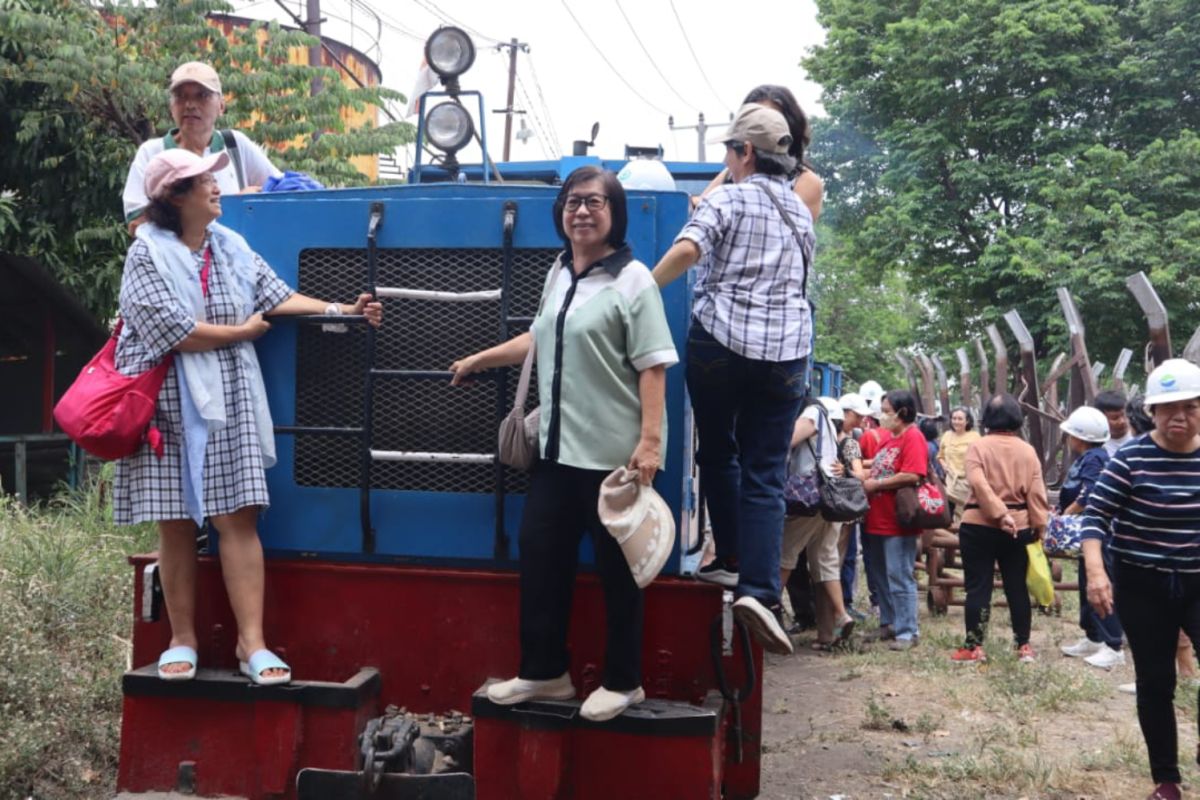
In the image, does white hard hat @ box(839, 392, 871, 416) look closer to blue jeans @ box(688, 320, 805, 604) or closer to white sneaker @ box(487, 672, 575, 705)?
blue jeans @ box(688, 320, 805, 604)

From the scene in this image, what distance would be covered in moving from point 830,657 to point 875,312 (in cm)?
3844

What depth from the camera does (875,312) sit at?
45.3 m

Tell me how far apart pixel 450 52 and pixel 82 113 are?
823cm

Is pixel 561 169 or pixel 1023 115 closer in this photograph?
pixel 561 169

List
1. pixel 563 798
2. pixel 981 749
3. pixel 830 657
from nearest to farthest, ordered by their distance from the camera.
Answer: pixel 563 798 → pixel 981 749 → pixel 830 657

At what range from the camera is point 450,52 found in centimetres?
465

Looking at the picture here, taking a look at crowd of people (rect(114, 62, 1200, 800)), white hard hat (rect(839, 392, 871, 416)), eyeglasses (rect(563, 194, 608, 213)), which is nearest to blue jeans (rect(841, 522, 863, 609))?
white hard hat (rect(839, 392, 871, 416))

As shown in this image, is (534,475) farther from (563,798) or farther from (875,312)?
(875,312)

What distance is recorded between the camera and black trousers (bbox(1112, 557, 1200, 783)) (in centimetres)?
470

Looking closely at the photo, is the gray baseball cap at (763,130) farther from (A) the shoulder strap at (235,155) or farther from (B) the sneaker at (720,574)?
(A) the shoulder strap at (235,155)

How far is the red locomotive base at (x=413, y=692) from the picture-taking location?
3307mm

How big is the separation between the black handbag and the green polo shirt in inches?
142

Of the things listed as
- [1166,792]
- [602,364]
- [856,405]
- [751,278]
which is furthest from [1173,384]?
[856,405]

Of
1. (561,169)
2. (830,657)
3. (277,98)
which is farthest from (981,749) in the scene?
(277,98)
